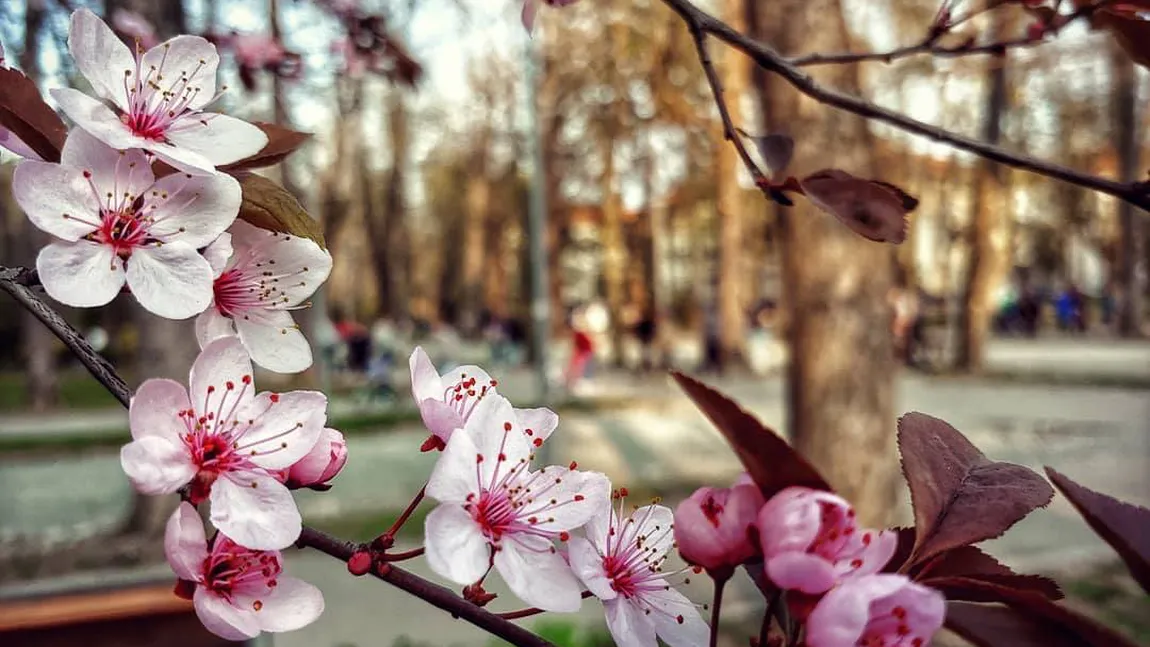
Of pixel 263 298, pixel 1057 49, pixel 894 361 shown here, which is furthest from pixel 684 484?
pixel 263 298

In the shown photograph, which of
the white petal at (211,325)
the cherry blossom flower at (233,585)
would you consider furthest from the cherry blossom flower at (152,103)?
the cherry blossom flower at (233,585)

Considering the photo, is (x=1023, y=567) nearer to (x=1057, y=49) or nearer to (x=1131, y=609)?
(x=1131, y=609)

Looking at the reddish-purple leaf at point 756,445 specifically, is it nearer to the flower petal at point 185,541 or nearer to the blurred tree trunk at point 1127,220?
the flower petal at point 185,541

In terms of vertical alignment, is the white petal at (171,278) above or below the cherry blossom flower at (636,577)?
above

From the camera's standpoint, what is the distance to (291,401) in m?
0.64

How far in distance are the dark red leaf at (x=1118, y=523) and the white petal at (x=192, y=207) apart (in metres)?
0.49

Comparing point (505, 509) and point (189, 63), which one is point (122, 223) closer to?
point (189, 63)

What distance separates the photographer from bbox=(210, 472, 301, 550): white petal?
55 cm

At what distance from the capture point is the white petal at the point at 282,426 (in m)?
0.61

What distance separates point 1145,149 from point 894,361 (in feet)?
61.7

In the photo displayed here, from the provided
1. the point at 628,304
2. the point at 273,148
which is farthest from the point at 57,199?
the point at 628,304

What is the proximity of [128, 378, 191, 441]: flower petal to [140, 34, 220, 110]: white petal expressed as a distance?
0.21 meters

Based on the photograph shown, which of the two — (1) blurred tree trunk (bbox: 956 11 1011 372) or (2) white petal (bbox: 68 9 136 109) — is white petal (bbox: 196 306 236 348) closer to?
(2) white petal (bbox: 68 9 136 109)

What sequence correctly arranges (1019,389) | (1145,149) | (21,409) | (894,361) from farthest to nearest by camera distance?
1. (1145,149)
2. (21,409)
3. (1019,389)
4. (894,361)
